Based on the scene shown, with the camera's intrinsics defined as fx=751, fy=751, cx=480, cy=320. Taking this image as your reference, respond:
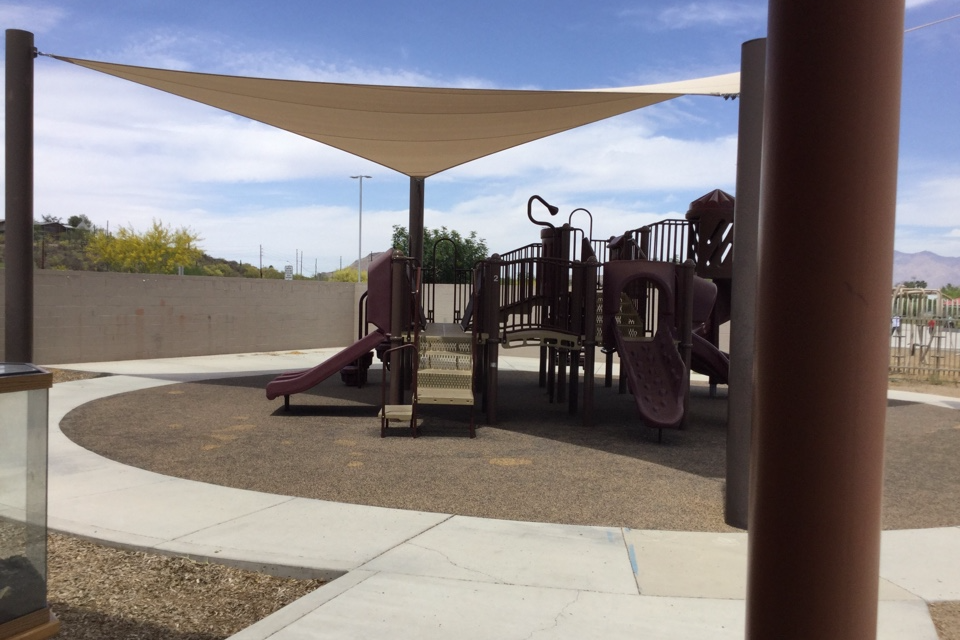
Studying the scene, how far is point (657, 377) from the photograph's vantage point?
10352 mm

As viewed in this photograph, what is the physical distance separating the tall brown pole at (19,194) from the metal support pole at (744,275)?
8.41 metres

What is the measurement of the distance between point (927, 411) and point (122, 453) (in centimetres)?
1270

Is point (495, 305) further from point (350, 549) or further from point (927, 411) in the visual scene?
point (927, 411)

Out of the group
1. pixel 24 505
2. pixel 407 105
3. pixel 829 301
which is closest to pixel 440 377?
pixel 407 105

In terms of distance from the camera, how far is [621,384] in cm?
1463

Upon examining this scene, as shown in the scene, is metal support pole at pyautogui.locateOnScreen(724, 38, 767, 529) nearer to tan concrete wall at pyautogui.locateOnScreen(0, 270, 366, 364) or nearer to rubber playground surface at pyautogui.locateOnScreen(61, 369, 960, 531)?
rubber playground surface at pyautogui.locateOnScreen(61, 369, 960, 531)

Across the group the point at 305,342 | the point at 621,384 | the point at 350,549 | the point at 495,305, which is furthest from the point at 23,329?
the point at 305,342

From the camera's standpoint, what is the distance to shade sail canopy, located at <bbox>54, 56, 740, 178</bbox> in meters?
9.80

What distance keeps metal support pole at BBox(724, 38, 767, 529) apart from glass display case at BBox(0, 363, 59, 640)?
14.6 feet

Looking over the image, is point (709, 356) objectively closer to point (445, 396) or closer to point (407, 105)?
point (445, 396)

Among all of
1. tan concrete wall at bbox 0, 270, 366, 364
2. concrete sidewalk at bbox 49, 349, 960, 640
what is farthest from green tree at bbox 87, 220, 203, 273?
concrete sidewalk at bbox 49, 349, 960, 640

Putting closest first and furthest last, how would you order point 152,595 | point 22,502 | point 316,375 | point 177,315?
point 22,502
point 152,595
point 316,375
point 177,315

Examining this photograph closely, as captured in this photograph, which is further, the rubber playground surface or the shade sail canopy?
the shade sail canopy

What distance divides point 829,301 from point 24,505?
3.07 m
